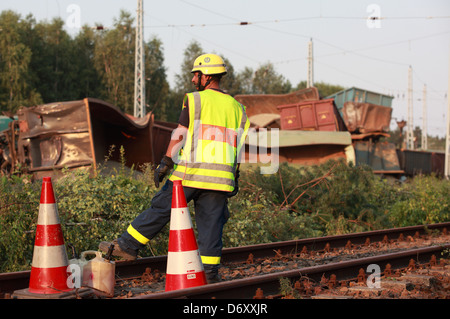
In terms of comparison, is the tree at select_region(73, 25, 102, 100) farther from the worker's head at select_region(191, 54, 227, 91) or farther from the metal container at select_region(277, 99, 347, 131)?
the worker's head at select_region(191, 54, 227, 91)

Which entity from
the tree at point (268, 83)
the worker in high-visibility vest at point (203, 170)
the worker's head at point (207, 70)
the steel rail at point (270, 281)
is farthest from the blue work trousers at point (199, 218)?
the tree at point (268, 83)

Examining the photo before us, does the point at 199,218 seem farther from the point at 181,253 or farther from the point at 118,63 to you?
the point at 118,63

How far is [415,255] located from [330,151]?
1051 centimetres

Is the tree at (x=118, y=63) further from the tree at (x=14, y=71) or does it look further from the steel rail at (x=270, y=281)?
the steel rail at (x=270, y=281)

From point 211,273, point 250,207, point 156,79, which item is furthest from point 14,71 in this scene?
point 211,273

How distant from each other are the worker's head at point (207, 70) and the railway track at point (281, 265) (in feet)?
5.72

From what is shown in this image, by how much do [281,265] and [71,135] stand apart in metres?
7.25

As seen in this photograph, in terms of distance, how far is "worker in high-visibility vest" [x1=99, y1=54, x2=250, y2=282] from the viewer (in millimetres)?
4742

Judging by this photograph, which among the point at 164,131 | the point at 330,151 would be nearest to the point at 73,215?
the point at 164,131

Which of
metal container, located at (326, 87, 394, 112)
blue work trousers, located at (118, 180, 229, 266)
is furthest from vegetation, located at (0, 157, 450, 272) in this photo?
metal container, located at (326, 87, 394, 112)

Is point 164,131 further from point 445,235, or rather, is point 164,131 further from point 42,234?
point 42,234

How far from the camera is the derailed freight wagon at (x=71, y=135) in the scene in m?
12.1

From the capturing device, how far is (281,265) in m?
6.45
